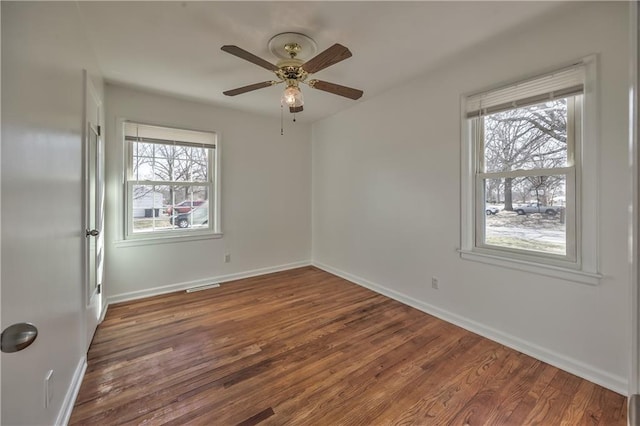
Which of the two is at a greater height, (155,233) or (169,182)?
(169,182)

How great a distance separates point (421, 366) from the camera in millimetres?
2018

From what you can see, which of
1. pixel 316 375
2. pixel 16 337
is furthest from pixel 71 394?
pixel 316 375

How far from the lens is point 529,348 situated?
2.16 m

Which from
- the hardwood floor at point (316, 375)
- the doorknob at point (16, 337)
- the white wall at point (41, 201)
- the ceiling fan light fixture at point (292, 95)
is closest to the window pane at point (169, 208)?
the hardwood floor at point (316, 375)

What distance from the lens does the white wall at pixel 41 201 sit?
1.01 metres

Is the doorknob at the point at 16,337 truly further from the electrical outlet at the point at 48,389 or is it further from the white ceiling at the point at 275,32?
the white ceiling at the point at 275,32

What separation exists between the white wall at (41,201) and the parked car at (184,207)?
1.77 meters

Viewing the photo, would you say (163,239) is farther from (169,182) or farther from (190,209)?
(169,182)

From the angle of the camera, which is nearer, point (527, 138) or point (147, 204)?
point (527, 138)

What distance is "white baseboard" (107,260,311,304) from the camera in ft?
10.6

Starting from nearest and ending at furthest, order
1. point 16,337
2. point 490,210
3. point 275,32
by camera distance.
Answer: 1. point 16,337
2. point 275,32
3. point 490,210

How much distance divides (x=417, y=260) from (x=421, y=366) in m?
1.23

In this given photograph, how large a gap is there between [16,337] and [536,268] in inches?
113

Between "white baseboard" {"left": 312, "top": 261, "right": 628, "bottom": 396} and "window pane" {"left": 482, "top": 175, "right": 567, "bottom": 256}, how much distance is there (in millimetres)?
753
